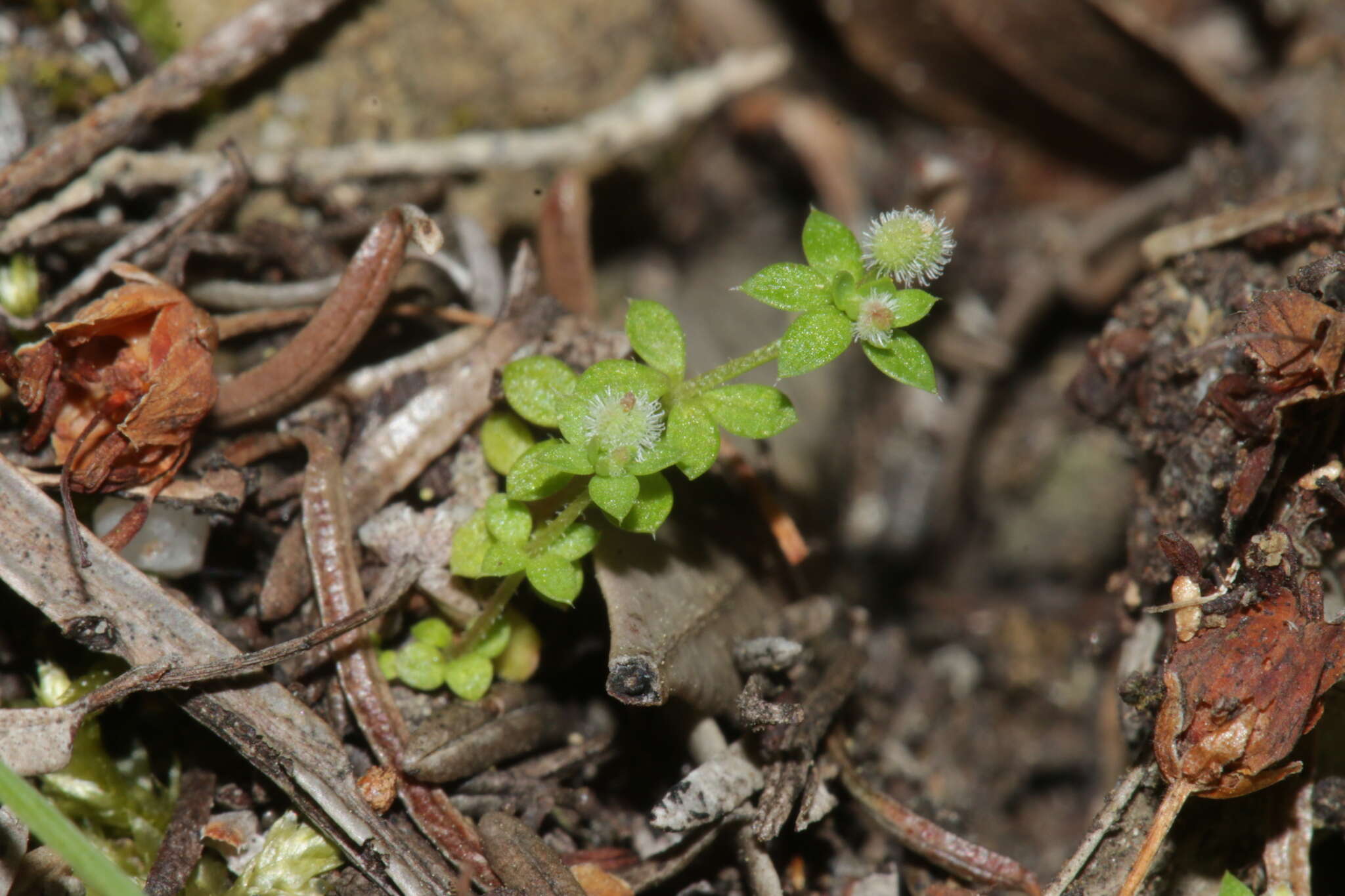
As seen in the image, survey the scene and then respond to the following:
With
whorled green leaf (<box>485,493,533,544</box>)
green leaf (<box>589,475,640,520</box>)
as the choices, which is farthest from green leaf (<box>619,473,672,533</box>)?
whorled green leaf (<box>485,493,533,544</box>)

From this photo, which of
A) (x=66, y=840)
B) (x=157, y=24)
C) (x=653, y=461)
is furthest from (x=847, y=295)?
(x=157, y=24)

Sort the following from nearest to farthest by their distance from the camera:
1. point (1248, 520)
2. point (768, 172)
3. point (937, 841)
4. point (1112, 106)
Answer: point (1248, 520), point (937, 841), point (1112, 106), point (768, 172)

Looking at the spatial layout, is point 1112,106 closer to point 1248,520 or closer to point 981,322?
point 981,322

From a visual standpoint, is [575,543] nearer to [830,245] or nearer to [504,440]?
[504,440]

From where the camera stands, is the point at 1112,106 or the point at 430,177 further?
the point at 1112,106

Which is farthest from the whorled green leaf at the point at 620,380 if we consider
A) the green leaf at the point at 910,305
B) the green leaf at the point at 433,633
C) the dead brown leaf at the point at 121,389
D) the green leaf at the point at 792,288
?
the dead brown leaf at the point at 121,389

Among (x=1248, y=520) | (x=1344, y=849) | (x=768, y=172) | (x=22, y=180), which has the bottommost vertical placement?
(x=1344, y=849)

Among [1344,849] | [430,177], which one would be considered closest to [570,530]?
[430,177]
